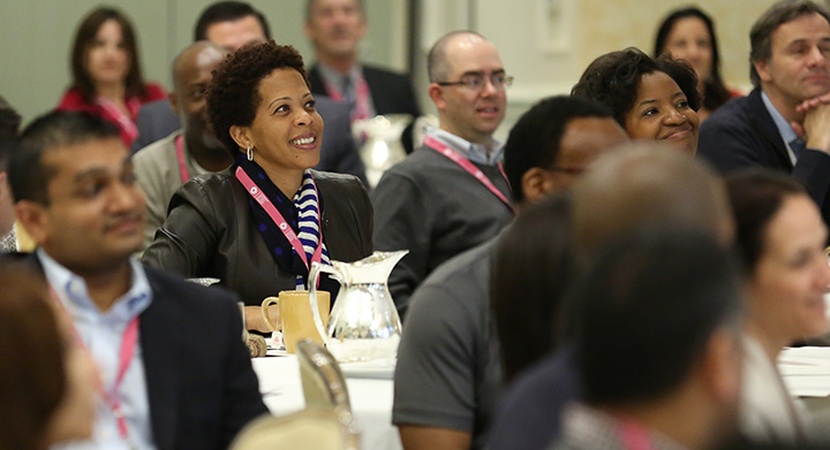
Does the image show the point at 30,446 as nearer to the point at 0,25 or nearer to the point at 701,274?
the point at 701,274

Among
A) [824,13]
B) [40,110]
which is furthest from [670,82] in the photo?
[40,110]

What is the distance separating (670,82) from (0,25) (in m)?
→ 5.69

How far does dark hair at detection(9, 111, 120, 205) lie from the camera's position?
2.28 m

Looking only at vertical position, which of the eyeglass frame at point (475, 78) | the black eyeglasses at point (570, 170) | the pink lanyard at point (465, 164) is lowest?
the pink lanyard at point (465, 164)

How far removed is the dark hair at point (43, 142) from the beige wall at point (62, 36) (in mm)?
6428

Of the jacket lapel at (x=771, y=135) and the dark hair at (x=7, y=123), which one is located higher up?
the dark hair at (x=7, y=123)

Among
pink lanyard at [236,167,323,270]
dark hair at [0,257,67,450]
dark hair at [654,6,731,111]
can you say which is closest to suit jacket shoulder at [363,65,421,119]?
dark hair at [654,6,731,111]

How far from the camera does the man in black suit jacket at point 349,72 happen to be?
7.32m

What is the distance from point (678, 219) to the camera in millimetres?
1480

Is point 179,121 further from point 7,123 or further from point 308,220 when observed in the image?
point 308,220

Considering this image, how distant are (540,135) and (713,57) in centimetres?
404

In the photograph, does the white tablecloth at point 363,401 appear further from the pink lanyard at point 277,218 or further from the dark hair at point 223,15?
the dark hair at point 223,15

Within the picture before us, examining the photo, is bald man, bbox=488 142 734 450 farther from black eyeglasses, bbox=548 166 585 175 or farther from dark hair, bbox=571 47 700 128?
dark hair, bbox=571 47 700 128

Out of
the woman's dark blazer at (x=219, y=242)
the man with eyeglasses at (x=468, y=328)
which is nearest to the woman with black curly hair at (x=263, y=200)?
the woman's dark blazer at (x=219, y=242)
